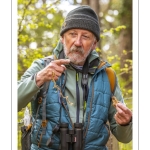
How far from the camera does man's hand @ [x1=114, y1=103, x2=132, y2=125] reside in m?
2.38

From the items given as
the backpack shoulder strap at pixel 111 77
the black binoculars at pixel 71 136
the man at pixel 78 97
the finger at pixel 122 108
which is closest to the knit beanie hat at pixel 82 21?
the man at pixel 78 97

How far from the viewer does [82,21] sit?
262 centimetres

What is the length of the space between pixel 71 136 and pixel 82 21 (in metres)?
0.95

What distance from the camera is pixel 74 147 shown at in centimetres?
246

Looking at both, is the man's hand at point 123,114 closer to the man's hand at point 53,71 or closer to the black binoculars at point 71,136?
the black binoculars at point 71,136

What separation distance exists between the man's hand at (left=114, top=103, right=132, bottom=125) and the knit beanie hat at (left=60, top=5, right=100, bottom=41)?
0.71 meters

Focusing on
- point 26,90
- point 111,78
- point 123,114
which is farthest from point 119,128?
point 26,90

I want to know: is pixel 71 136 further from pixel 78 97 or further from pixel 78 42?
pixel 78 42

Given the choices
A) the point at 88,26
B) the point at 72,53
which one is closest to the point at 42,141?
the point at 72,53

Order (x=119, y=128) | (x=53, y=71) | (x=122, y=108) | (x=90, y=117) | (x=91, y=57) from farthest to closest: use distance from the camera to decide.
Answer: (x=91, y=57) < (x=119, y=128) < (x=90, y=117) < (x=122, y=108) < (x=53, y=71)

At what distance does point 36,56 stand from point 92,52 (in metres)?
1.87

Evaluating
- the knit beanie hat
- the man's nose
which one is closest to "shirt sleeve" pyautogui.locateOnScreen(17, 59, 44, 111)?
the man's nose

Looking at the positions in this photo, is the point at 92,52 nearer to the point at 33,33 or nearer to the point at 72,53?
the point at 72,53

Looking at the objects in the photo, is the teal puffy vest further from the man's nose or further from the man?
the man's nose
